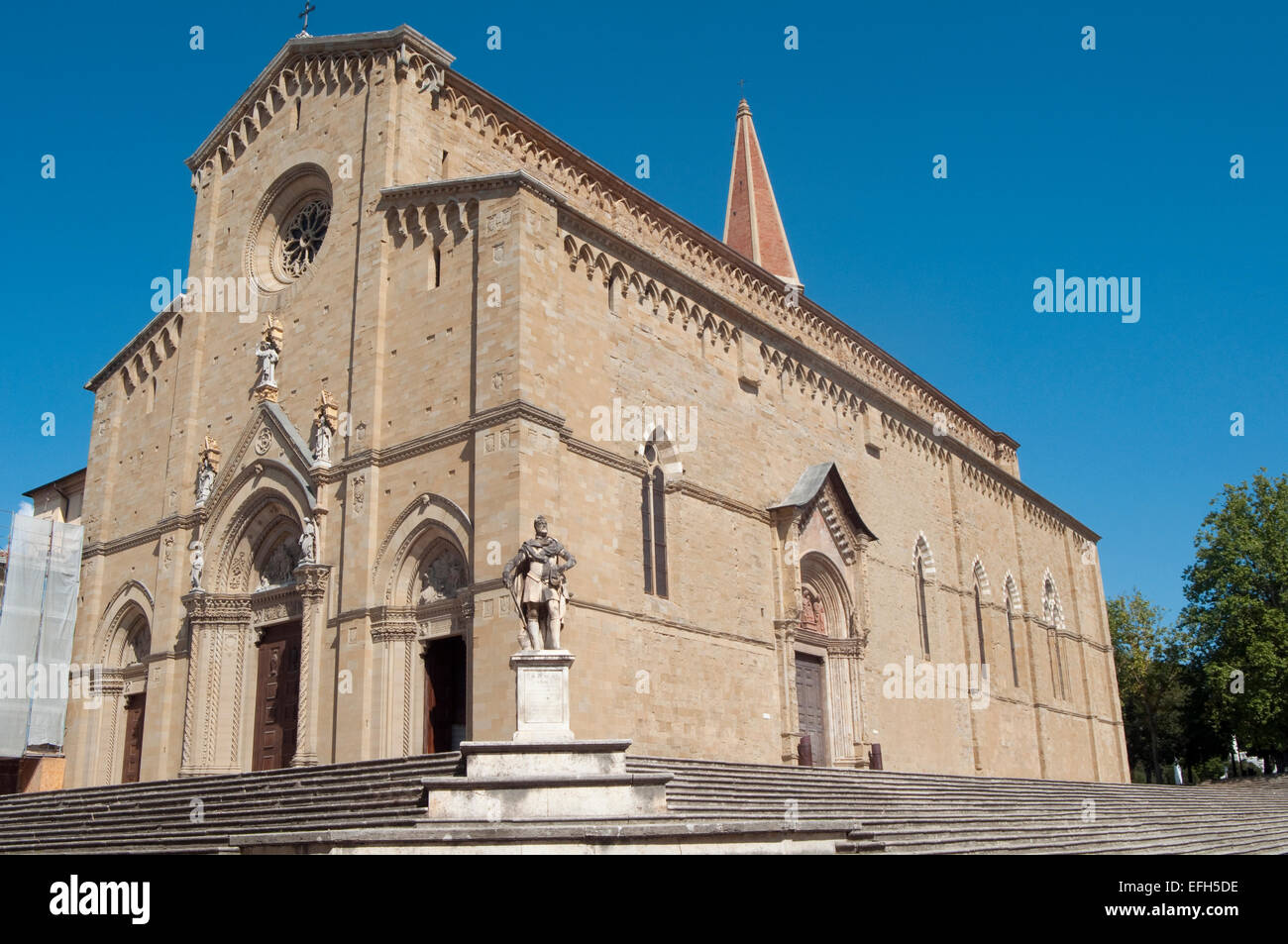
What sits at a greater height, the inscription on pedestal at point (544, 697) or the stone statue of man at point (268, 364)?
the stone statue of man at point (268, 364)

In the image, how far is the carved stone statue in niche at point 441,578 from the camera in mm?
19328

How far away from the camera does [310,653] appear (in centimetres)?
2048

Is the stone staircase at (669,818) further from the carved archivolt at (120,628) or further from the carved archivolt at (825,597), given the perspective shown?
the carved archivolt at (825,597)

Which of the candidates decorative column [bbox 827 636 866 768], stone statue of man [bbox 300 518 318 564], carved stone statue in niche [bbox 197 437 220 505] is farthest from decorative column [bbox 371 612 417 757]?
decorative column [bbox 827 636 866 768]

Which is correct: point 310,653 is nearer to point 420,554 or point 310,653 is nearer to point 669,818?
point 420,554

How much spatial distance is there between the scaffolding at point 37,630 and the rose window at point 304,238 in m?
9.20

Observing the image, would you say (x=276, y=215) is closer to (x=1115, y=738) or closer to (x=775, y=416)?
(x=775, y=416)

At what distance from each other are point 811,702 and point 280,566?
40.6 feet

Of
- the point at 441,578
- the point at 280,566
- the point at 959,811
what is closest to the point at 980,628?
the point at 959,811

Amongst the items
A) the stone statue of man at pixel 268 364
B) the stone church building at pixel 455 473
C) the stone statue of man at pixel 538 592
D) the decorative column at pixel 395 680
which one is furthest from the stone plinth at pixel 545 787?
the stone statue of man at pixel 268 364

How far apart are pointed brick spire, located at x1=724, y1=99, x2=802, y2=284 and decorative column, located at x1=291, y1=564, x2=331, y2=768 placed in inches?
867

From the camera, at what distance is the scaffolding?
25.6m

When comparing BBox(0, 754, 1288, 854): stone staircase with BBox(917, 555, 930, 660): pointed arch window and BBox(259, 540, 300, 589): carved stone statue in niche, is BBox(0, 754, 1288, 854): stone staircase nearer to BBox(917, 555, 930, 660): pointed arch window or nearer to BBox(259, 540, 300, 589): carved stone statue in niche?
BBox(259, 540, 300, 589): carved stone statue in niche
